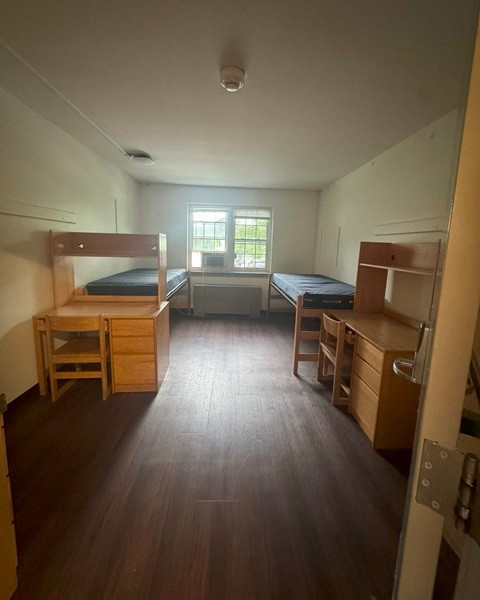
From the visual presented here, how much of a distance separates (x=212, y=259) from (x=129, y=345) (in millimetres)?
3231

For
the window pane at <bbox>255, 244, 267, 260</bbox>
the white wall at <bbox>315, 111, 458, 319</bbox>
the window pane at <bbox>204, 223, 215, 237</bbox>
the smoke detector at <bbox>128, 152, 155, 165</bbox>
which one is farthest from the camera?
the window pane at <bbox>255, 244, 267, 260</bbox>

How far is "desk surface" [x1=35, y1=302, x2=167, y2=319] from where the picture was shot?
94.9 inches

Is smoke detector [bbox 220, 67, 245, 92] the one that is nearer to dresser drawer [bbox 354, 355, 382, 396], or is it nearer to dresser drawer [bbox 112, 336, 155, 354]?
dresser drawer [bbox 112, 336, 155, 354]

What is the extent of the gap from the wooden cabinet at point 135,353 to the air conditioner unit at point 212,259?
3.00 m

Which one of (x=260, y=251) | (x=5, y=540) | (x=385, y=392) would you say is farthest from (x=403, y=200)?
(x=5, y=540)

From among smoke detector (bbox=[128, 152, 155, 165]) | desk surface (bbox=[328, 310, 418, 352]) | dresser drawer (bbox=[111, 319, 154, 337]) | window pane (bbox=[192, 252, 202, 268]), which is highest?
smoke detector (bbox=[128, 152, 155, 165])

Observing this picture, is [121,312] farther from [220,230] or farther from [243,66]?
[220,230]

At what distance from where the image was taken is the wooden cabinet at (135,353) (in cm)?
241

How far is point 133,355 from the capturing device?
2.47m

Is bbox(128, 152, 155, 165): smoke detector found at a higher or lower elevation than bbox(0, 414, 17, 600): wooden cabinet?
higher

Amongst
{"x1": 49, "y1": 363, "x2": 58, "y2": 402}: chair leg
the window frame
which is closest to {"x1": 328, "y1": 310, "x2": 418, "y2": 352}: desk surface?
{"x1": 49, "y1": 363, "x2": 58, "y2": 402}: chair leg

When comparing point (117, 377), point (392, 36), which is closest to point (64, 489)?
point (117, 377)

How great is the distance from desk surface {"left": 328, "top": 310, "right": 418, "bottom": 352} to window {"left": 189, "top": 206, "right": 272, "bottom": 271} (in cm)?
302

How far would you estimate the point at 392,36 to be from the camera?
1455 millimetres
